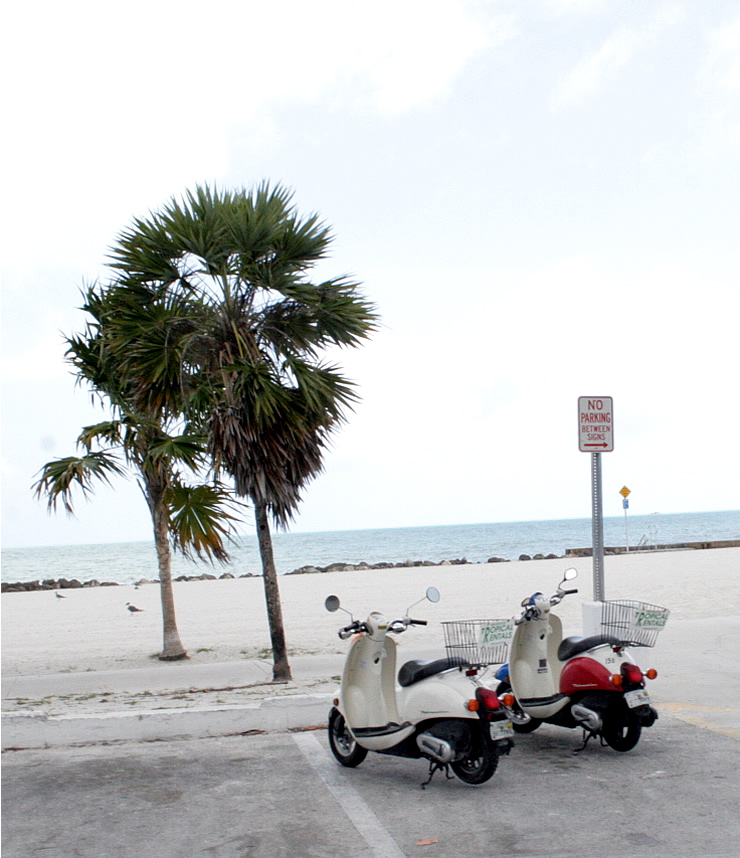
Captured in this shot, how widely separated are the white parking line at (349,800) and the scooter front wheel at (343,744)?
3.4 inches

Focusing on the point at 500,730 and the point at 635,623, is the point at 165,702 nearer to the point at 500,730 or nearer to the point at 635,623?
the point at 500,730

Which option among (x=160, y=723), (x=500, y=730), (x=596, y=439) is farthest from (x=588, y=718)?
(x=160, y=723)

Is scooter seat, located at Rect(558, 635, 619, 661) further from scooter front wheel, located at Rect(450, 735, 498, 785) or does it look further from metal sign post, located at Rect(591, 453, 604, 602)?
metal sign post, located at Rect(591, 453, 604, 602)

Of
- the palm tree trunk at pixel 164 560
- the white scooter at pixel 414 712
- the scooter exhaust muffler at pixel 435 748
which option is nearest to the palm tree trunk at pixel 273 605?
the palm tree trunk at pixel 164 560

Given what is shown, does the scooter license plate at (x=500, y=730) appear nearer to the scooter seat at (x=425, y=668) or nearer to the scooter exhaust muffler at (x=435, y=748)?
the scooter exhaust muffler at (x=435, y=748)

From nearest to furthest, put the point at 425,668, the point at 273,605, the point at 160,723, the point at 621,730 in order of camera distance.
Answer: the point at 425,668 < the point at 621,730 < the point at 160,723 < the point at 273,605

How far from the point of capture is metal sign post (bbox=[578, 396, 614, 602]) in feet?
29.3

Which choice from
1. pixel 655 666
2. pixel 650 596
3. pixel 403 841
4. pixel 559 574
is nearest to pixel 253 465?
pixel 655 666

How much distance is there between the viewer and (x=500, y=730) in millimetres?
5609

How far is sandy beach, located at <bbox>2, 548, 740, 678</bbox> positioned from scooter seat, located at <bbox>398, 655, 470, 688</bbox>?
5689 mm

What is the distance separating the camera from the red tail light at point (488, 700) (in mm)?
5594

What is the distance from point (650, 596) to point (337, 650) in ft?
33.0

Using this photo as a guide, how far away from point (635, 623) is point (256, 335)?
6228 mm

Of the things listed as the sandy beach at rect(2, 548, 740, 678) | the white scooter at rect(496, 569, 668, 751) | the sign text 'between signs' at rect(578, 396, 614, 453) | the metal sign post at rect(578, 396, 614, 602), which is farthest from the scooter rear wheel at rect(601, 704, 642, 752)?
the sandy beach at rect(2, 548, 740, 678)
